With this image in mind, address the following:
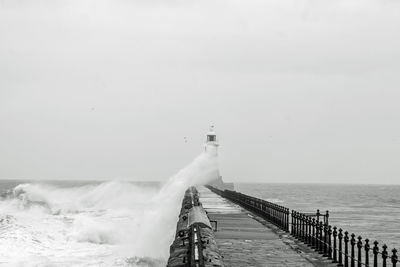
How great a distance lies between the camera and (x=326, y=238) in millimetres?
17047

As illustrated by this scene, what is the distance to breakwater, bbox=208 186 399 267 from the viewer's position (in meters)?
13.2

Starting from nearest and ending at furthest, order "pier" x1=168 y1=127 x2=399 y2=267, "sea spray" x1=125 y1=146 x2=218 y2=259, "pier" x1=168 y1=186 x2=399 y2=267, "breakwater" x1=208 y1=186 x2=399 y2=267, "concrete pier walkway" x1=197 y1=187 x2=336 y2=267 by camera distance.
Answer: "pier" x1=168 y1=127 x2=399 y2=267, "pier" x1=168 y1=186 x2=399 y2=267, "breakwater" x1=208 y1=186 x2=399 y2=267, "concrete pier walkway" x1=197 y1=187 x2=336 y2=267, "sea spray" x1=125 y1=146 x2=218 y2=259

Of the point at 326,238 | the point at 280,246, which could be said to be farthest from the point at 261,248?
the point at 326,238

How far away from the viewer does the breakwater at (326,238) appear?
13.2m

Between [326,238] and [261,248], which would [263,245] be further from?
[326,238]

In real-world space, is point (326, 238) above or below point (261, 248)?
above

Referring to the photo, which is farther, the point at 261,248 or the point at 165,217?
the point at 165,217

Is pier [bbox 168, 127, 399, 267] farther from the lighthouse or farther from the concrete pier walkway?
the lighthouse

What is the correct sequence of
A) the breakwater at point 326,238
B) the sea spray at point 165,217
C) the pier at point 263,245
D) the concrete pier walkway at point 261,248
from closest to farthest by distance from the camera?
the pier at point 263,245, the breakwater at point 326,238, the concrete pier walkway at point 261,248, the sea spray at point 165,217

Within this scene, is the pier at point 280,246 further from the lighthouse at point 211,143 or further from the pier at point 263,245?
the lighthouse at point 211,143

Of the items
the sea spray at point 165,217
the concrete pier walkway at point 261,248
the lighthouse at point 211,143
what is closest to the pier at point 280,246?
the concrete pier walkway at point 261,248

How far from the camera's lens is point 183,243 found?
13.6m

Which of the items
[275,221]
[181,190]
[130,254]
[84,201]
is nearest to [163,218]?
[130,254]

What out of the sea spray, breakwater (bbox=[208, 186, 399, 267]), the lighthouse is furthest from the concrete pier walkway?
the lighthouse
